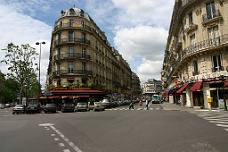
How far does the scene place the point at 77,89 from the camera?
34750 millimetres

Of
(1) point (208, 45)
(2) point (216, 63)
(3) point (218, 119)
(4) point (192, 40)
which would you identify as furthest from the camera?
(4) point (192, 40)

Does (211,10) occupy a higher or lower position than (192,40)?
higher

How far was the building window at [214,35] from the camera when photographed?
21.9m

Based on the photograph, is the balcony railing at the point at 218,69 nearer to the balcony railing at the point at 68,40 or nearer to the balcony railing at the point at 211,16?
the balcony railing at the point at 211,16

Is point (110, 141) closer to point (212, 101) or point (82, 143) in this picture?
point (82, 143)

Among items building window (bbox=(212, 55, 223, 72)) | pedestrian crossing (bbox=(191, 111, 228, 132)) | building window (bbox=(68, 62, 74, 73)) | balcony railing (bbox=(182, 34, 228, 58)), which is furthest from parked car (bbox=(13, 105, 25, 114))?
building window (bbox=(212, 55, 223, 72))

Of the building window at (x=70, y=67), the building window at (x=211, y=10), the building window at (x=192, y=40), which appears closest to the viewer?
the building window at (x=211, y=10)

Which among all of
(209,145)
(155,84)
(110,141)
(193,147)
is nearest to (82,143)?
(110,141)

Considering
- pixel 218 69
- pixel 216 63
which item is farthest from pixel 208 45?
pixel 218 69

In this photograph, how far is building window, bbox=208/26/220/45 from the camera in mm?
21922

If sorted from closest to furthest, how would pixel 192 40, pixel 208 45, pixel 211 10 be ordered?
pixel 208 45 < pixel 211 10 < pixel 192 40

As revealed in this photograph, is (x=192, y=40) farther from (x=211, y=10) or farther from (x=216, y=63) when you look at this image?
(x=216, y=63)

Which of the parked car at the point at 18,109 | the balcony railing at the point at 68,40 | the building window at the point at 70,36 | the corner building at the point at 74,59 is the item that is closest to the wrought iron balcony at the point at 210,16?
the corner building at the point at 74,59

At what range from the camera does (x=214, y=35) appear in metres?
22.7
